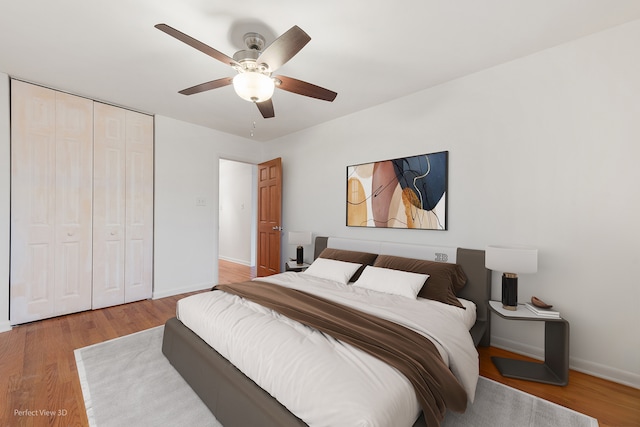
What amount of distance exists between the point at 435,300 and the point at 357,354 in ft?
4.28

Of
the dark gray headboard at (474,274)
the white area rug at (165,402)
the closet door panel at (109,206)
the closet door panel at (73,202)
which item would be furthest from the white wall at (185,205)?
the dark gray headboard at (474,274)

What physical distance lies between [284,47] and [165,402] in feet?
8.05

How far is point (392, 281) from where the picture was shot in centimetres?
253

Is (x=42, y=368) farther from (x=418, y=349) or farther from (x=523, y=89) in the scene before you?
(x=523, y=89)

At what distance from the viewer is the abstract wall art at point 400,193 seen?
2.91m

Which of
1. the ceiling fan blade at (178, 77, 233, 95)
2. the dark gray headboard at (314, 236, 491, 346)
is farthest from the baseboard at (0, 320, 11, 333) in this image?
the dark gray headboard at (314, 236, 491, 346)

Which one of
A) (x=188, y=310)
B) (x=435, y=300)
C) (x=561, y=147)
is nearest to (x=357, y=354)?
(x=435, y=300)

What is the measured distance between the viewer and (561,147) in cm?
226

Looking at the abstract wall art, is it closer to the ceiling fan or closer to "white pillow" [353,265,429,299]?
"white pillow" [353,265,429,299]

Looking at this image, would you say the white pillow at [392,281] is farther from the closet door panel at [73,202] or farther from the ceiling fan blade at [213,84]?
the closet door panel at [73,202]

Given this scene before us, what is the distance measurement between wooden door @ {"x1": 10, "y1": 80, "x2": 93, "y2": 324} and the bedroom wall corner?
0.15ft

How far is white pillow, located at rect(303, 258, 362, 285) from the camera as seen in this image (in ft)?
9.51

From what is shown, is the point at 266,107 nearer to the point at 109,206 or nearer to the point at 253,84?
the point at 253,84

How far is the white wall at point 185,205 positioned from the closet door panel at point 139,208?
0.30ft
